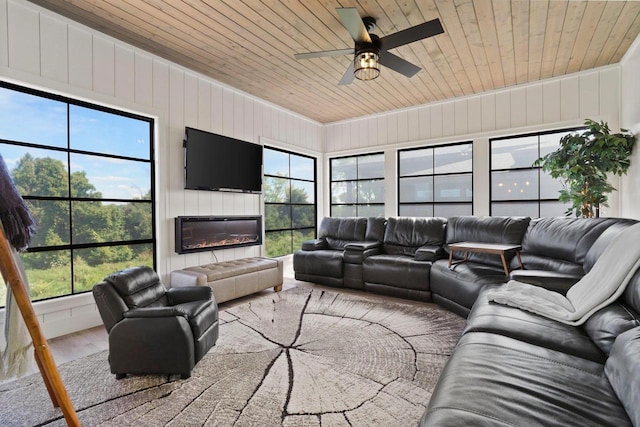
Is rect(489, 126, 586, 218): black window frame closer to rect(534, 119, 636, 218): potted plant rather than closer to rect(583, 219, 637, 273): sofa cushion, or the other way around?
rect(534, 119, 636, 218): potted plant

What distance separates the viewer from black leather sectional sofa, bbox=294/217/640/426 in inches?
39.7

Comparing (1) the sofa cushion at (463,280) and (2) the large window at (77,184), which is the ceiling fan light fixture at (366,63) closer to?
(1) the sofa cushion at (463,280)

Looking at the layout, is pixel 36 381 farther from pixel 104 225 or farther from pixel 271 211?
pixel 271 211

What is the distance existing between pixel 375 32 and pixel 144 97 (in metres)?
2.62

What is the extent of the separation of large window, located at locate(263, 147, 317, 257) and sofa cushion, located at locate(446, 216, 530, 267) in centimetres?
275

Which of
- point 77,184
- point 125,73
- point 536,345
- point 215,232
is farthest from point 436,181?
point 77,184

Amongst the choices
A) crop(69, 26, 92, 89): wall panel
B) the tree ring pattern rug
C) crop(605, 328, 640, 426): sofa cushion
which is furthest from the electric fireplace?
crop(605, 328, 640, 426): sofa cushion

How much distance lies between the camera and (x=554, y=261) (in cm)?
294

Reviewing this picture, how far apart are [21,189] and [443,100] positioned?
5.50 m

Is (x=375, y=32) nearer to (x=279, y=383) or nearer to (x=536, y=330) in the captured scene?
(x=536, y=330)

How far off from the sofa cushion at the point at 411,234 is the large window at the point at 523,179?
1.22 m

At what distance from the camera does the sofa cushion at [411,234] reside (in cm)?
443

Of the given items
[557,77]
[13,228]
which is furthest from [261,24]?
[557,77]

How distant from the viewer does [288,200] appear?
5.85 m
